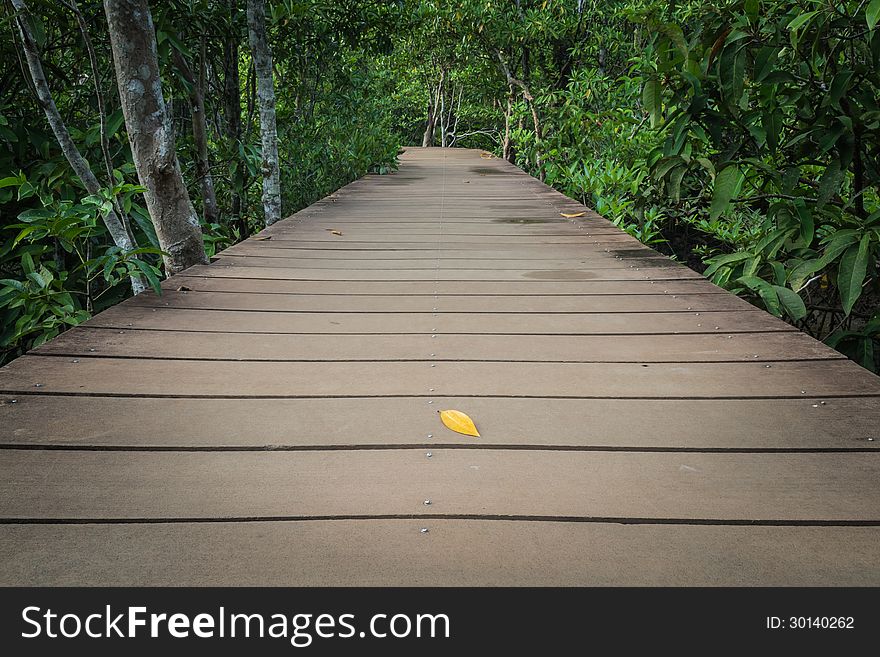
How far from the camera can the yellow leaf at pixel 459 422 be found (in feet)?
4.85

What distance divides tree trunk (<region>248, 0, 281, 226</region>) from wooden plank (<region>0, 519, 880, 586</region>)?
403 centimetres

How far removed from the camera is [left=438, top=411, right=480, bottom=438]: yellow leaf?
1.48 meters

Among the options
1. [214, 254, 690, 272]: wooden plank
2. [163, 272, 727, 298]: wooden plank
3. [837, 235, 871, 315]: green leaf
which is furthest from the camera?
[214, 254, 690, 272]: wooden plank

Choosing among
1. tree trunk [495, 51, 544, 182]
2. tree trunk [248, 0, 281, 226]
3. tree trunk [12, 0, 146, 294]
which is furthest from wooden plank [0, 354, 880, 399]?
tree trunk [495, 51, 544, 182]

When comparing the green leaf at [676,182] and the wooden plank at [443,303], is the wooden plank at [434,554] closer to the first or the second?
the wooden plank at [443,303]

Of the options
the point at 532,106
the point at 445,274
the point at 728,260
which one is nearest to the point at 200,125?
the point at 445,274

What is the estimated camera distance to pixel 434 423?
1.52m

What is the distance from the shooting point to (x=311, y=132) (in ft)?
24.1

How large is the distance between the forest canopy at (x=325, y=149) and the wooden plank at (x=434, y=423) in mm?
755

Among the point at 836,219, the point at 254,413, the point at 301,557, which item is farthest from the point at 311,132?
the point at 301,557

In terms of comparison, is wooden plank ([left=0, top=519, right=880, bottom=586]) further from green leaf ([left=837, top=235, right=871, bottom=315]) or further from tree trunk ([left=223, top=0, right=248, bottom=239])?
tree trunk ([left=223, top=0, right=248, bottom=239])

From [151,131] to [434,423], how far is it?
1999 mm

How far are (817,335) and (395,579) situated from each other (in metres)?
3.17
